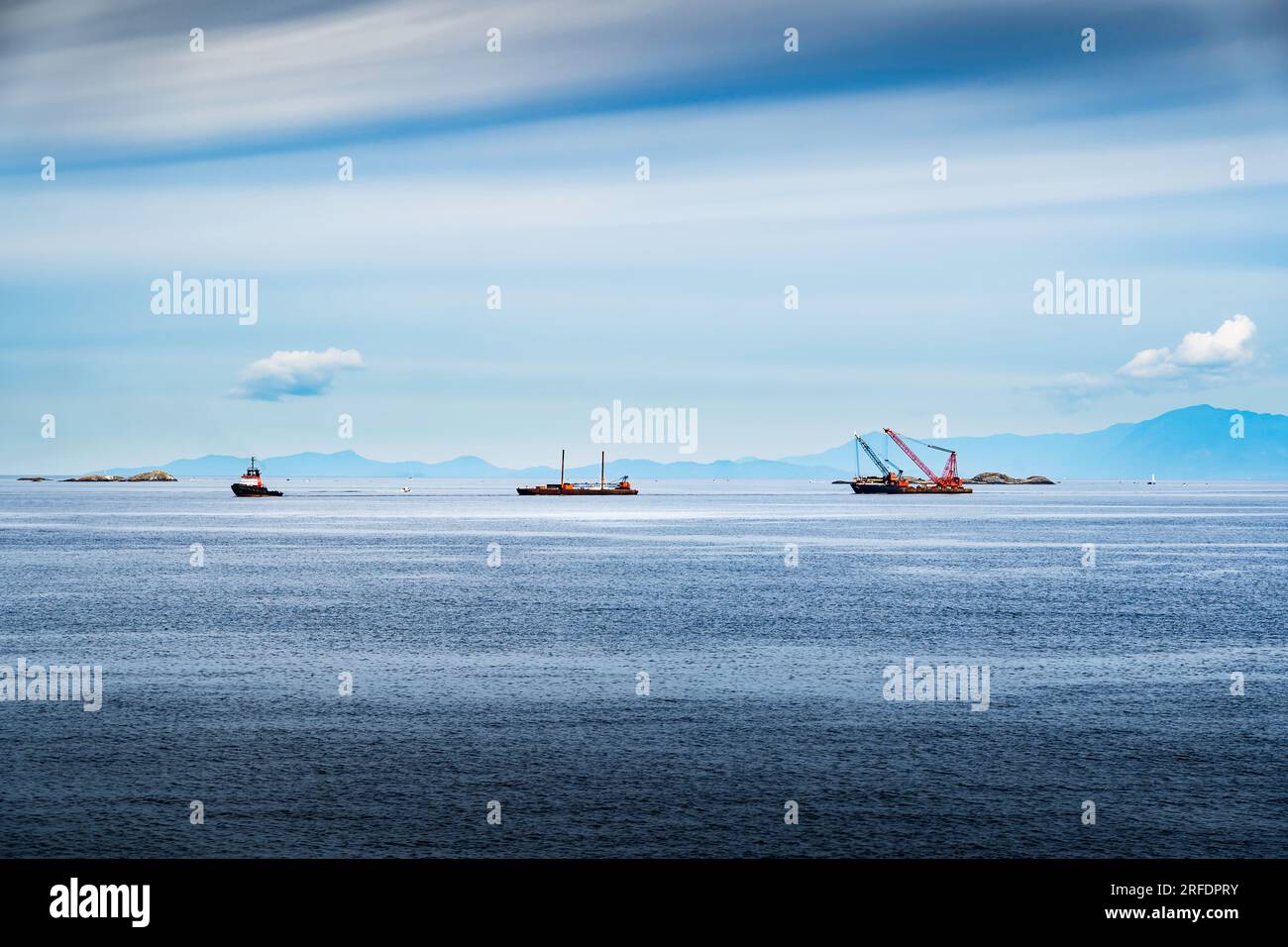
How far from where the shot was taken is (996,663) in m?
47.0

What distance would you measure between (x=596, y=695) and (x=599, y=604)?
1118 inches

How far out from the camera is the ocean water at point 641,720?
24547 mm

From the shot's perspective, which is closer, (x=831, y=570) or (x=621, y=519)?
(x=831, y=570)

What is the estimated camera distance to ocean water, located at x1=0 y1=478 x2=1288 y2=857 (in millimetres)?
24547

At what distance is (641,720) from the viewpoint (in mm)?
34688

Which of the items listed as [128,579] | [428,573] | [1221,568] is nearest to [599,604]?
[428,573]

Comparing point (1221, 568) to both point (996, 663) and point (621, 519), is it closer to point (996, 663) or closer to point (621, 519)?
point (996, 663)

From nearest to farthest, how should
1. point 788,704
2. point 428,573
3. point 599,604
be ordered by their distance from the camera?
point 788,704
point 599,604
point 428,573

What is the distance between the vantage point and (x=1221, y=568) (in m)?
93.1
